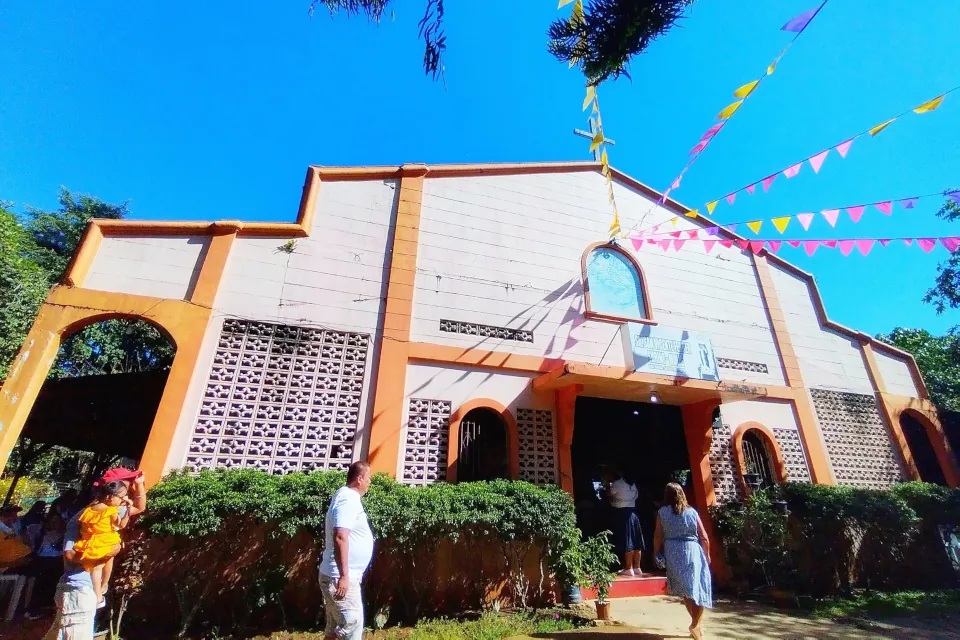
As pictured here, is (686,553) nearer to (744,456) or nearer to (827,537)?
(827,537)

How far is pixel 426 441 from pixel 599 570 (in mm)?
2614

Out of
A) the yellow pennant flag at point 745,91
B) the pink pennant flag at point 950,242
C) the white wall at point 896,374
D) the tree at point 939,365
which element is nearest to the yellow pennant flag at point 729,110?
the yellow pennant flag at point 745,91

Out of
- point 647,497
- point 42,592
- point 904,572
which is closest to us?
point 42,592

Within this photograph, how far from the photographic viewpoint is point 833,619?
572 cm

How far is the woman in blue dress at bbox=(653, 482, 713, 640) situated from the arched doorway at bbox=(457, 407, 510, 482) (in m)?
2.36

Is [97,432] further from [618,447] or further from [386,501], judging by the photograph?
[618,447]

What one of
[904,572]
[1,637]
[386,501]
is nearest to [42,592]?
[1,637]

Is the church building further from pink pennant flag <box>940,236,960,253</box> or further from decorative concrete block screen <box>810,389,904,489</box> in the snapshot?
pink pennant flag <box>940,236,960,253</box>

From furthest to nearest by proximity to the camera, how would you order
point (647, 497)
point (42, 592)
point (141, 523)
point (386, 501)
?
point (647, 497), point (42, 592), point (386, 501), point (141, 523)

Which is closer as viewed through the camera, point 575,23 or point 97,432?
point 575,23

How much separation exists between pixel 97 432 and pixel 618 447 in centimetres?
1037

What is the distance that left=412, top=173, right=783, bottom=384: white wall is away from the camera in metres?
7.38

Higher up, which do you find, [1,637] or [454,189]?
[454,189]

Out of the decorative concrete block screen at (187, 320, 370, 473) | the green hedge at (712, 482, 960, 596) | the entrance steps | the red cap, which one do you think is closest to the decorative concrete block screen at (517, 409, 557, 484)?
the entrance steps
